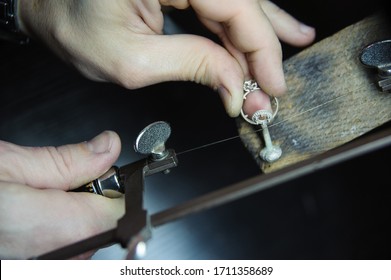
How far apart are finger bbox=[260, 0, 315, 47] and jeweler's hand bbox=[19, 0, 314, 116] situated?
123 millimetres

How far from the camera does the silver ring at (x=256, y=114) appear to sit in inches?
25.8

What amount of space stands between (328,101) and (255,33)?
0.14m

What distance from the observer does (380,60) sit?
0.62m

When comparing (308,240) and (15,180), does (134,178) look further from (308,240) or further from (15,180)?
(308,240)

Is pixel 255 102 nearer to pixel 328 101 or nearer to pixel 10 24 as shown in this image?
pixel 328 101

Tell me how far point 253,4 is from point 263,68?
88mm

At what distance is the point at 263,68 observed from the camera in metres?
0.68

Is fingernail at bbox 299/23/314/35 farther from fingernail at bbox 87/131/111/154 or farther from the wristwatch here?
the wristwatch

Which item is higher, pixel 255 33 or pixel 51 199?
pixel 255 33

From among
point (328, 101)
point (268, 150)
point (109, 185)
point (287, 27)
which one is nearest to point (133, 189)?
point (109, 185)

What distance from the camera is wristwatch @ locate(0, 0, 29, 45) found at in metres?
0.87

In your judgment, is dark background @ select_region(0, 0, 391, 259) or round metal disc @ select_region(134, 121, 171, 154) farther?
dark background @ select_region(0, 0, 391, 259)

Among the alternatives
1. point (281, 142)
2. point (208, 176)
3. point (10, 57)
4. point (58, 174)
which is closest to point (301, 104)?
point (281, 142)

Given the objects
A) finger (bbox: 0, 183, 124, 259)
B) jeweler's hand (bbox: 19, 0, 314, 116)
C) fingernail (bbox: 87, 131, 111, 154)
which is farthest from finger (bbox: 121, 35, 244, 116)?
finger (bbox: 0, 183, 124, 259)
